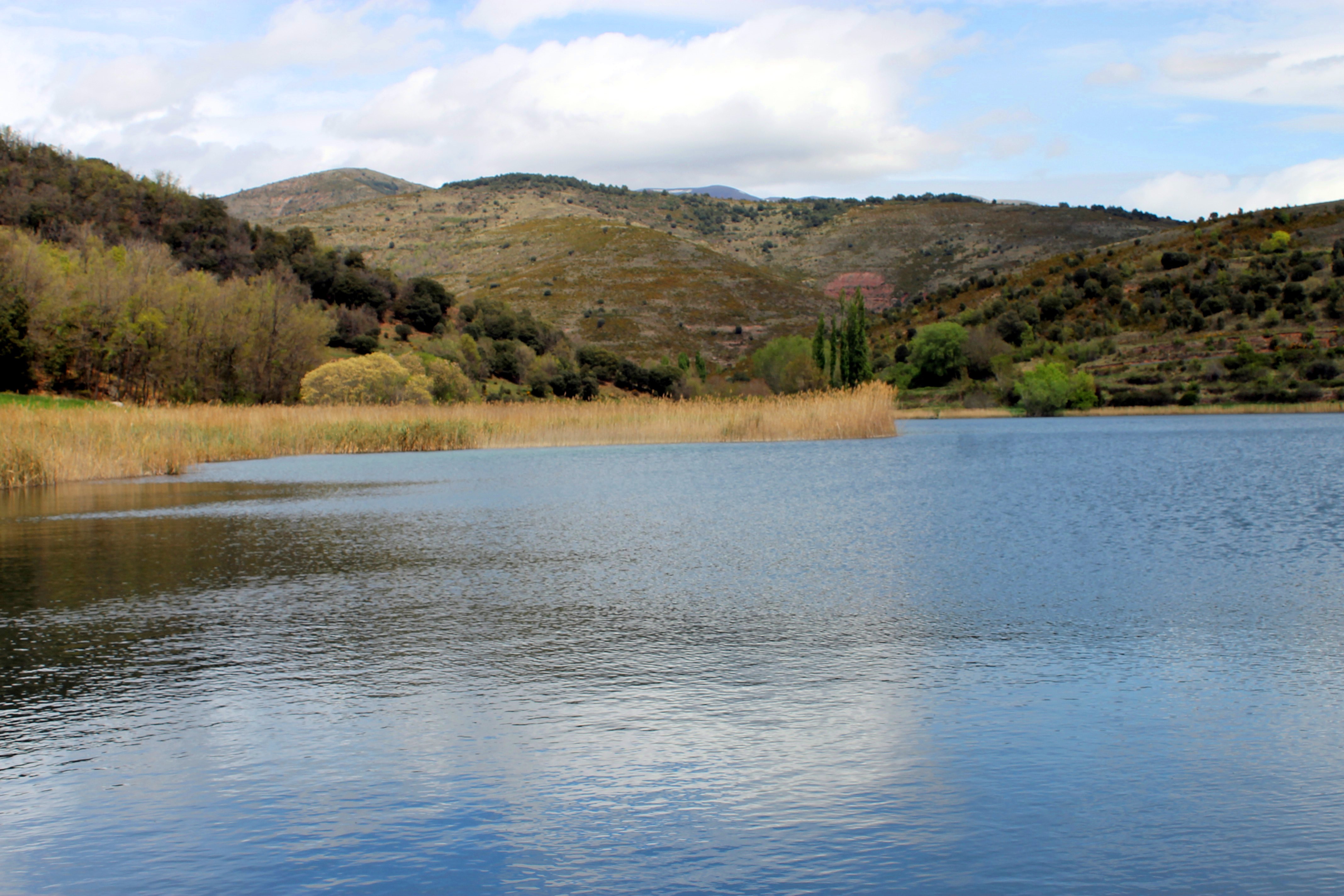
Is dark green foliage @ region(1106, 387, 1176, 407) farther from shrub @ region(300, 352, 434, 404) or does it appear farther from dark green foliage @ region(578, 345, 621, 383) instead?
shrub @ region(300, 352, 434, 404)

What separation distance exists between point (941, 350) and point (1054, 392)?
35.1 ft

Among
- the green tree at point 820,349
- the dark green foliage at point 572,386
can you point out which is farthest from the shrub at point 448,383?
the green tree at point 820,349

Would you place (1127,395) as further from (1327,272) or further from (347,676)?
(347,676)

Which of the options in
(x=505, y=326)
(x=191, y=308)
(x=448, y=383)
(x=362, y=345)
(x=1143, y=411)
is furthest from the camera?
(x=505, y=326)

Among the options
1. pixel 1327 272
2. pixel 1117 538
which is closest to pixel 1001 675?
pixel 1117 538

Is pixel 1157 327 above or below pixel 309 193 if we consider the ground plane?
below

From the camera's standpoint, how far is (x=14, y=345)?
102 ft

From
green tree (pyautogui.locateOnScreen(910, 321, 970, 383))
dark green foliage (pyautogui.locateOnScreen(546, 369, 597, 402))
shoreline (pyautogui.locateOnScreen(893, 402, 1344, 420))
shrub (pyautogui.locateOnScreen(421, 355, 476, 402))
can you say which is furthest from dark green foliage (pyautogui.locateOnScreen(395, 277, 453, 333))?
green tree (pyautogui.locateOnScreen(910, 321, 970, 383))

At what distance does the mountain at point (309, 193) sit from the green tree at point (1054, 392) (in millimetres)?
103398

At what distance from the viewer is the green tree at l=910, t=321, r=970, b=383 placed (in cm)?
5841

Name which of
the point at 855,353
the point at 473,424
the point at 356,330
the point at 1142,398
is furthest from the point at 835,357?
the point at 473,424

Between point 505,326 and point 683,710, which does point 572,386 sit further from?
point 683,710

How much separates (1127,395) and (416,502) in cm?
4327

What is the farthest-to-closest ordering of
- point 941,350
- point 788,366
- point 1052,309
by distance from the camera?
point 1052,309, point 941,350, point 788,366
